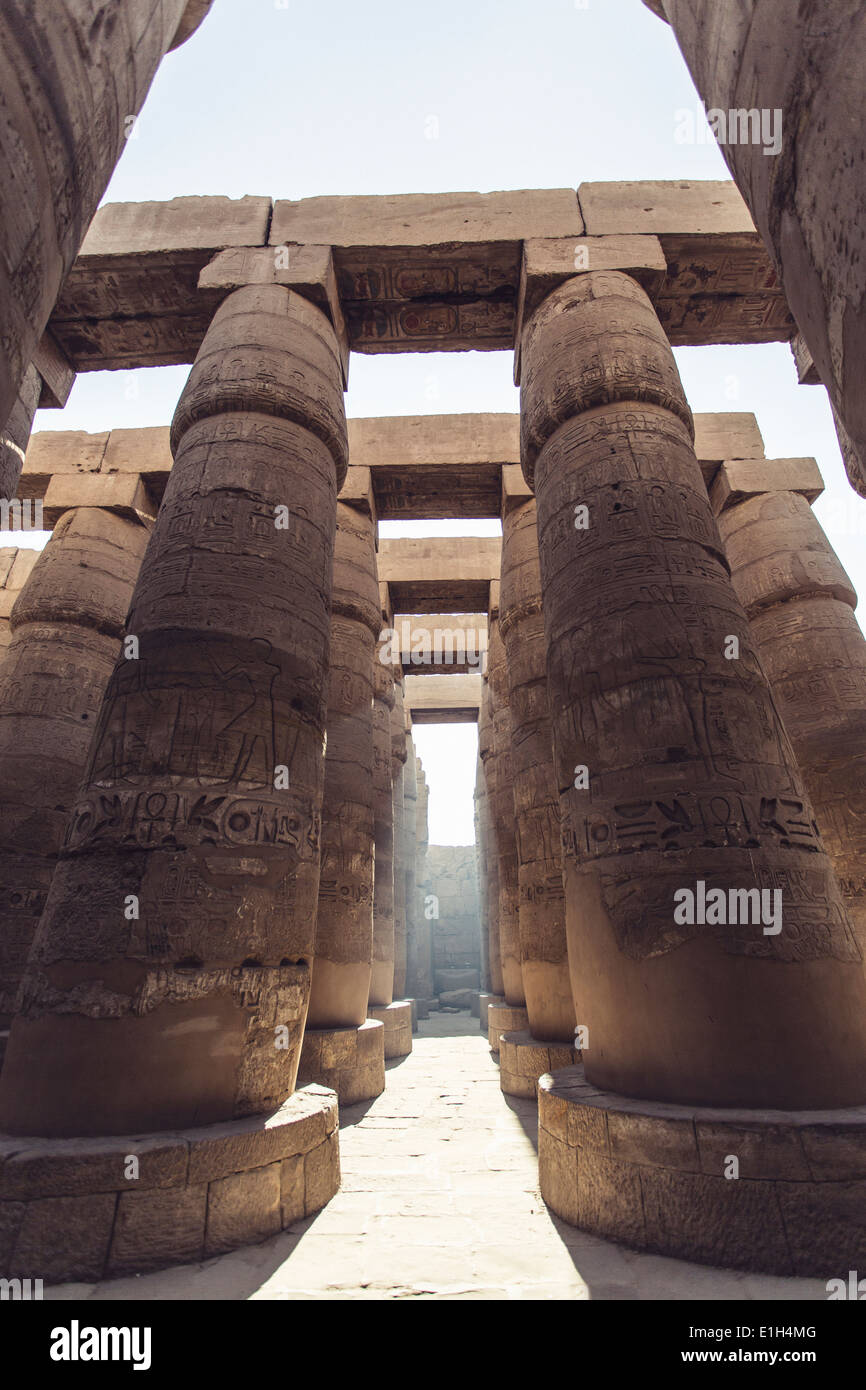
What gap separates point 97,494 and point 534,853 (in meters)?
6.72

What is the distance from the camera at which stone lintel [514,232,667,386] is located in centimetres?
547

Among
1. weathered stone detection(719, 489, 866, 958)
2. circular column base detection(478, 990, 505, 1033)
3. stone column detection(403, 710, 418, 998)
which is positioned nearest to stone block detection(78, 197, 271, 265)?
weathered stone detection(719, 489, 866, 958)

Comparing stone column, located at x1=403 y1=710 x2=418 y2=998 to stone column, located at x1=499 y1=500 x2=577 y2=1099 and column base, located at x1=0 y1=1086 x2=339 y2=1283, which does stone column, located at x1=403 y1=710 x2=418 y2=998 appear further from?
column base, located at x1=0 y1=1086 x2=339 y2=1283

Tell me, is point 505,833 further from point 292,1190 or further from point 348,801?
point 292,1190

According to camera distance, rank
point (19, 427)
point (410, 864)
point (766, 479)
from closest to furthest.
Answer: point (19, 427) < point (766, 479) < point (410, 864)

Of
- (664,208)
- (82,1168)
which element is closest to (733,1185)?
(82,1168)

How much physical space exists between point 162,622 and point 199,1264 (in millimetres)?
2936

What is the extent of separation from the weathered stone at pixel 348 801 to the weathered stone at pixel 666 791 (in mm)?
2879

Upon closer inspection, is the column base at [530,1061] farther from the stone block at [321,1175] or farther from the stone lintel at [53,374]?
the stone lintel at [53,374]

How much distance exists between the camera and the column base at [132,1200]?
2330 mm

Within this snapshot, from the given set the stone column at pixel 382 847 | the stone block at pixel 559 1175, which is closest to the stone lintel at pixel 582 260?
the stone column at pixel 382 847

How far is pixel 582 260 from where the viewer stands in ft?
18.0

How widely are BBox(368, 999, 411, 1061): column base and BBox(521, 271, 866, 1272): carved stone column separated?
5866mm
